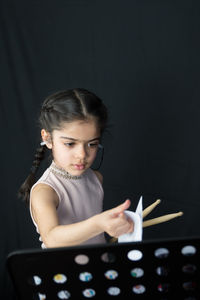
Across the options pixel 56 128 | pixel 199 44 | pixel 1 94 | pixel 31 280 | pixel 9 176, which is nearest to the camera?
pixel 31 280

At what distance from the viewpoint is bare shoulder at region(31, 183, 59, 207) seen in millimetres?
955

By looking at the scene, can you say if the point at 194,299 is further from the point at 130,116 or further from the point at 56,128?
the point at 130,116

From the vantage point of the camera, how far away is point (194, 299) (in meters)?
0.63

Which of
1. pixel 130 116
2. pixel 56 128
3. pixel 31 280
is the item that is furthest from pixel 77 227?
pixel 130 116

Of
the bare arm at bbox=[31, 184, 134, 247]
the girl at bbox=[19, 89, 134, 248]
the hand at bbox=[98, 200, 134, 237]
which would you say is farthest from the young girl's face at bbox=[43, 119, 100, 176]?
the hand at bbox=[98, 200, 134, 237]

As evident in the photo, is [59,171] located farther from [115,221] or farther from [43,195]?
[115,221]

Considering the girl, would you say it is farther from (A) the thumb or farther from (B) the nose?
(A) the thumb

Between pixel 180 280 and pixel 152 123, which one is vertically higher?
pixel 152 123

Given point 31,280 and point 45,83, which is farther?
point 45,83

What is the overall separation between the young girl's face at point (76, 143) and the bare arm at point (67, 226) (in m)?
0.11

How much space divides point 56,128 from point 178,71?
73cm

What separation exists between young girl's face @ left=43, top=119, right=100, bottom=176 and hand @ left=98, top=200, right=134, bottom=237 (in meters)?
0.34

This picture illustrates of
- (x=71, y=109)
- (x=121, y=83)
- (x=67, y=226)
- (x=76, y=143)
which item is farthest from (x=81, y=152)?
(x=121, y=83)

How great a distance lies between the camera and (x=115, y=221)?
0.66 meters
